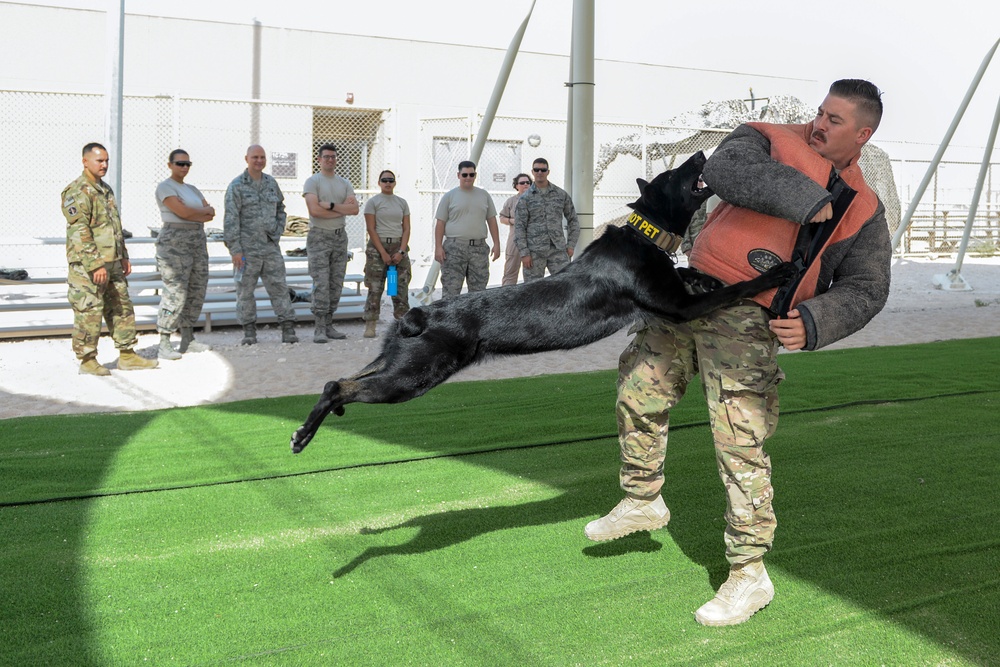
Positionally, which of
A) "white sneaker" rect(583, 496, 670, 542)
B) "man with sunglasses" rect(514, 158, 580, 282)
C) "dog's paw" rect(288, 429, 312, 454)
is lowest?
"white sneaker" rect(583, 496, 670, 542)

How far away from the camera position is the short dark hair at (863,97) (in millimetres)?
2488

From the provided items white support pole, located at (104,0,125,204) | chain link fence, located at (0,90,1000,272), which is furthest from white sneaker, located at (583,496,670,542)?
chain link fence, located at (0,90,1000,272)

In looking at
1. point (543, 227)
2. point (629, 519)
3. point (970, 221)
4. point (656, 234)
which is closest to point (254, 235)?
point (543, 227)

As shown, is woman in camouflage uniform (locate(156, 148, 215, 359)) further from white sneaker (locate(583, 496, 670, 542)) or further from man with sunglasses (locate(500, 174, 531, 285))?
white sneaker (locate(583, 496, 670, 542))

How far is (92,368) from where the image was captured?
738 cm

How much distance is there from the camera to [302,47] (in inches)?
731

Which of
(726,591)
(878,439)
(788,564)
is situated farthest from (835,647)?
(878,439)

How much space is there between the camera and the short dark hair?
8.16 feet

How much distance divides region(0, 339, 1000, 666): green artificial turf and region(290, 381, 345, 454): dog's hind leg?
0.52 metres

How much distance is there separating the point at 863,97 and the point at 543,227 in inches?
268

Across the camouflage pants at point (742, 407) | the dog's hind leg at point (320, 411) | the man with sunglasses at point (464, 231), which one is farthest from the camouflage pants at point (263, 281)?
the camouflage pants at point (742, 407)

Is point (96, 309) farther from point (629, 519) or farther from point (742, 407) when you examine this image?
point (742, 407)

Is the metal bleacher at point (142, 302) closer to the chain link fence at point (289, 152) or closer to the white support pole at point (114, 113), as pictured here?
the white support pole at point (114, 113)

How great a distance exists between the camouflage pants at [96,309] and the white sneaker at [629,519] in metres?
5.25
